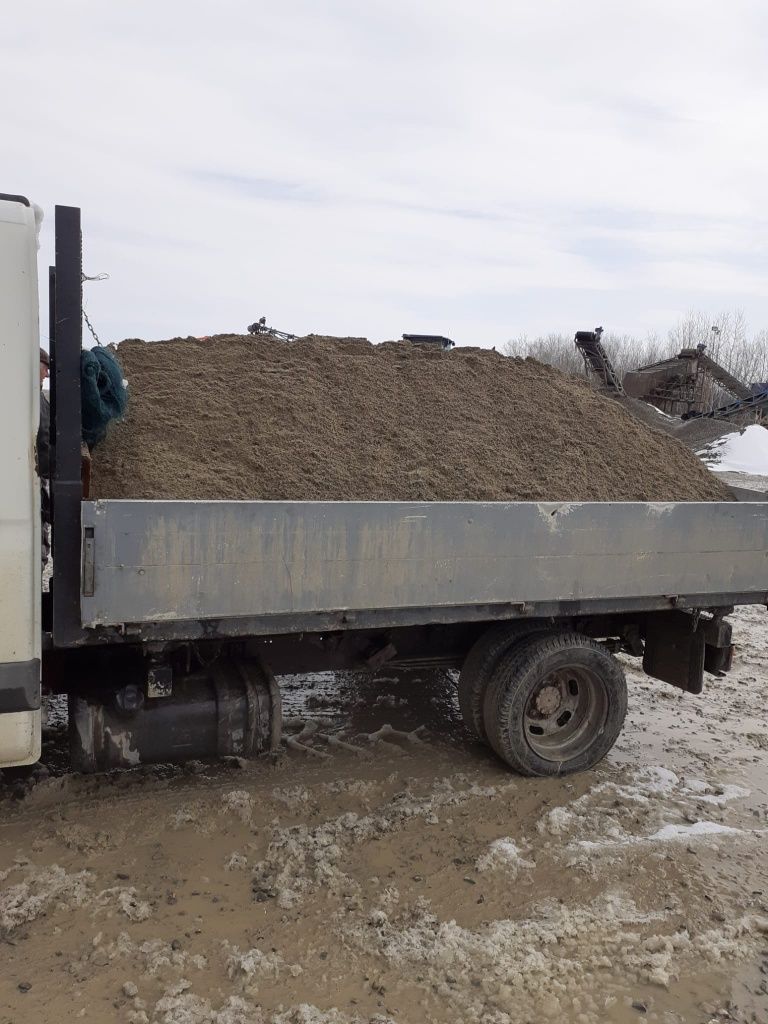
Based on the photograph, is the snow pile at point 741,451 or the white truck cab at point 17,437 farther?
the snow pile at point 741,451

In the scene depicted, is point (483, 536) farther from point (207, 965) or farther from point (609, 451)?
point (207, 965)

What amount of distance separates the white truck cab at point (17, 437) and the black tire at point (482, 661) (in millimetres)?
2290

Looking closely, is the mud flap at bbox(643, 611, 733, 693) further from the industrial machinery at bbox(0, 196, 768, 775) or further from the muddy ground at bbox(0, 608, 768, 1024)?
the muddy ground at bbox(0, 608, 768, 1024)

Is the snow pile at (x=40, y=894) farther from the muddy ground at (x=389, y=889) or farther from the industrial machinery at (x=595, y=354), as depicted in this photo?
the industrial machinery at (x=595, y=354)

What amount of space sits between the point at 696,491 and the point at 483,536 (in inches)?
81.2

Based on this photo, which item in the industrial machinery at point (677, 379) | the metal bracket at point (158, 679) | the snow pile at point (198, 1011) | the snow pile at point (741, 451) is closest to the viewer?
the snow pile at point (198, 1011)

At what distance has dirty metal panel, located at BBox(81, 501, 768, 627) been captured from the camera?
120 inches

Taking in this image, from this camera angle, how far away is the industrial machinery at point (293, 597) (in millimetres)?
2982

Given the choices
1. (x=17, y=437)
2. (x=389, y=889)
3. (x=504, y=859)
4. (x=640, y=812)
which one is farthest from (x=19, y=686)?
(x=640, y=812)

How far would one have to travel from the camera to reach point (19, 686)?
3014mm

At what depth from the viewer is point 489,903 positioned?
3.23m

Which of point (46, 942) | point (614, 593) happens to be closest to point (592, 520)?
point (614, 593)

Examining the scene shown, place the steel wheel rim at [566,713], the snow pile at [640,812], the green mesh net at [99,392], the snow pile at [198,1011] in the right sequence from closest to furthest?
the snow pile at [198,1011] < the green mesh net at [99,392] < the snow pile at [640,812] < the steel wheel rim at [566,713]

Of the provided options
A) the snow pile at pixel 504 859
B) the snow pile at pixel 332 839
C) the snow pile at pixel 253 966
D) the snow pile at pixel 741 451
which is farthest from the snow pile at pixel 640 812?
the snow pile at pixel 741 451
